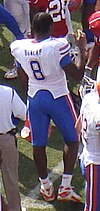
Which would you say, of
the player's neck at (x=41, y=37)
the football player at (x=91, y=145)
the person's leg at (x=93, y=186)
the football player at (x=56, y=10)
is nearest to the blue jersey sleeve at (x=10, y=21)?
the football player at (x=56, y=10)

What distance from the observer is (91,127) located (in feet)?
15.9

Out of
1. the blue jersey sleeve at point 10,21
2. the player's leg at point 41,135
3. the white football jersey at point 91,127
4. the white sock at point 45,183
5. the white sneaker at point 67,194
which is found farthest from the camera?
the blue jersey sleeve at point 10,21

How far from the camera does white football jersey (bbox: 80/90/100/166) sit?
4.81 meters

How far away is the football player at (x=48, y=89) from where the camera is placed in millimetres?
5527

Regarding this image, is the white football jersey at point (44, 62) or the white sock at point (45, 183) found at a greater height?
the white football jersey at point (44, 62)

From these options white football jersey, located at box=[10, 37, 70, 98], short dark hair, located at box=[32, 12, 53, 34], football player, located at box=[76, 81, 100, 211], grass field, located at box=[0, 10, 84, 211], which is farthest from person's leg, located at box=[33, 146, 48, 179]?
short dark hair, located at box=[32, 12, 53, 34]

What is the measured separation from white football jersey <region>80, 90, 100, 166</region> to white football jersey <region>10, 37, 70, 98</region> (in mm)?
664

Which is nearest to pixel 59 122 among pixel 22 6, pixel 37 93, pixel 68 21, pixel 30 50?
pixel 37 93

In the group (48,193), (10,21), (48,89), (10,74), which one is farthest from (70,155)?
(10,74)

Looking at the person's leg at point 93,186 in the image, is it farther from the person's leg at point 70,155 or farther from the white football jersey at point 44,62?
the white football jersey at point 44,62

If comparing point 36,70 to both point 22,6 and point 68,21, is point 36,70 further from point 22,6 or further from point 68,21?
point 22,6

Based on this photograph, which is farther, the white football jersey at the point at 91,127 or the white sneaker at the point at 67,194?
the white sneaker at the point at 67,194

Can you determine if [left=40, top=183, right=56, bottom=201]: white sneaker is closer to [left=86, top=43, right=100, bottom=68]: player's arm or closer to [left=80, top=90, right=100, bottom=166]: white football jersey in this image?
[left=80, top=90, right=100, bottom=166]: white football jersey

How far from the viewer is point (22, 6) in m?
8.22
